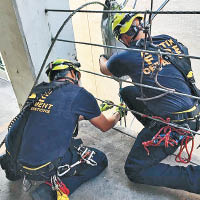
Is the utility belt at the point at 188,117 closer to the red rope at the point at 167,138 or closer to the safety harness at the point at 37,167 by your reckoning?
the red rope at the point at 167,138

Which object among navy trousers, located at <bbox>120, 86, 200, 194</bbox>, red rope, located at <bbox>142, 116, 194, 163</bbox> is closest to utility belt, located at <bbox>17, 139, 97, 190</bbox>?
navy trousers, located at <bbox>120, 86, 200, 194</bbox>

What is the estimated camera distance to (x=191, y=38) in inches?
98.7

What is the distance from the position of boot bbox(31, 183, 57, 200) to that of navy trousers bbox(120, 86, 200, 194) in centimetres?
48

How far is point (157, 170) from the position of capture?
124cm

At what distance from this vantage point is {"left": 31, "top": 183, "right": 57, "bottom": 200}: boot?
1.19 m

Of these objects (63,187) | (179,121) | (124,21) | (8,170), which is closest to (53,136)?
(63,187)

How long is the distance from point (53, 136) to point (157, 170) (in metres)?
0.66

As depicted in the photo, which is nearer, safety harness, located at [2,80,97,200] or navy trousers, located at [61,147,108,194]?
safety harness, located at [2,80,97,200]

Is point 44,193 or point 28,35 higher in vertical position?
point 28,35

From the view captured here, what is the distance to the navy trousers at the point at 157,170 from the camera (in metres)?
1.16

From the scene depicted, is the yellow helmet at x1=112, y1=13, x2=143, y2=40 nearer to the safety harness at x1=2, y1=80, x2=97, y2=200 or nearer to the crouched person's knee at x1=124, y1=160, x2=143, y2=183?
the safety harness at x1=2, y1=80, x2=97, y2=200

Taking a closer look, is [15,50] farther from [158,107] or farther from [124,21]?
[158,107]

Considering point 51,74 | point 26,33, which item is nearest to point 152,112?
point 51,74

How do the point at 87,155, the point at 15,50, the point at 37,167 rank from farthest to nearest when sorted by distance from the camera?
1. the point at 15,50
2. the point at 87,155
3. the point at 37,167
